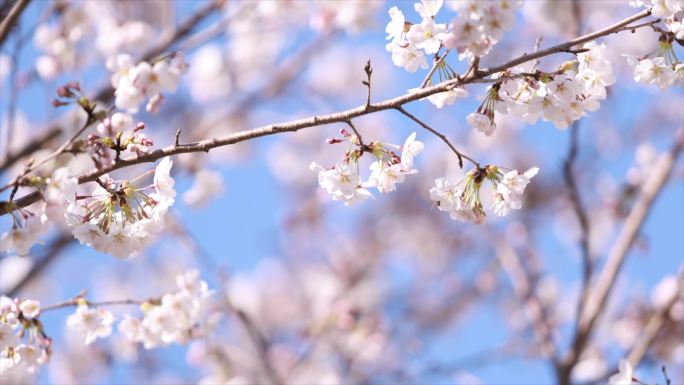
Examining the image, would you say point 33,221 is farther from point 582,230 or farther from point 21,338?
point 582,230

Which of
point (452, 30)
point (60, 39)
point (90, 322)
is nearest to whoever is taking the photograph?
point (452, 30)

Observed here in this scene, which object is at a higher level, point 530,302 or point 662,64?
point 530,302

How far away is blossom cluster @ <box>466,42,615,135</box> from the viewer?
181 centimetres

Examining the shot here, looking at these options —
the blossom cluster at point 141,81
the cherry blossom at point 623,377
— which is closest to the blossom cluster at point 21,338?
the blossom cluster at point 141,81

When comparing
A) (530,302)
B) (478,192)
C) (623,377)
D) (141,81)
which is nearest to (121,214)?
(141,81)

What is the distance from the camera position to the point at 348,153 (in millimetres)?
1941

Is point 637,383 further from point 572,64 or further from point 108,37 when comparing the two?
point 108,37

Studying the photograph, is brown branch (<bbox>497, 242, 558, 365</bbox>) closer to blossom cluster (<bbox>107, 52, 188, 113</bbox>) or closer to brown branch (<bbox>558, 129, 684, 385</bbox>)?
Answer: brown branch (<bbox>558, 129, 684, 385</bbox>)

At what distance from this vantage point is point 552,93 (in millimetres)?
1824

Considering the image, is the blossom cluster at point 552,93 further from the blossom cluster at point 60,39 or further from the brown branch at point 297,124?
the blossom cluster at point 60,39

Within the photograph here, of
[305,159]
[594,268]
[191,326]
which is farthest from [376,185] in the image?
[305,159]

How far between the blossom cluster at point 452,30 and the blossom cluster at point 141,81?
2.34 ft

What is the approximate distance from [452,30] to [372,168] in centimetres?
52

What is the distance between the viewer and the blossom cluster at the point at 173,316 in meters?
2.59
